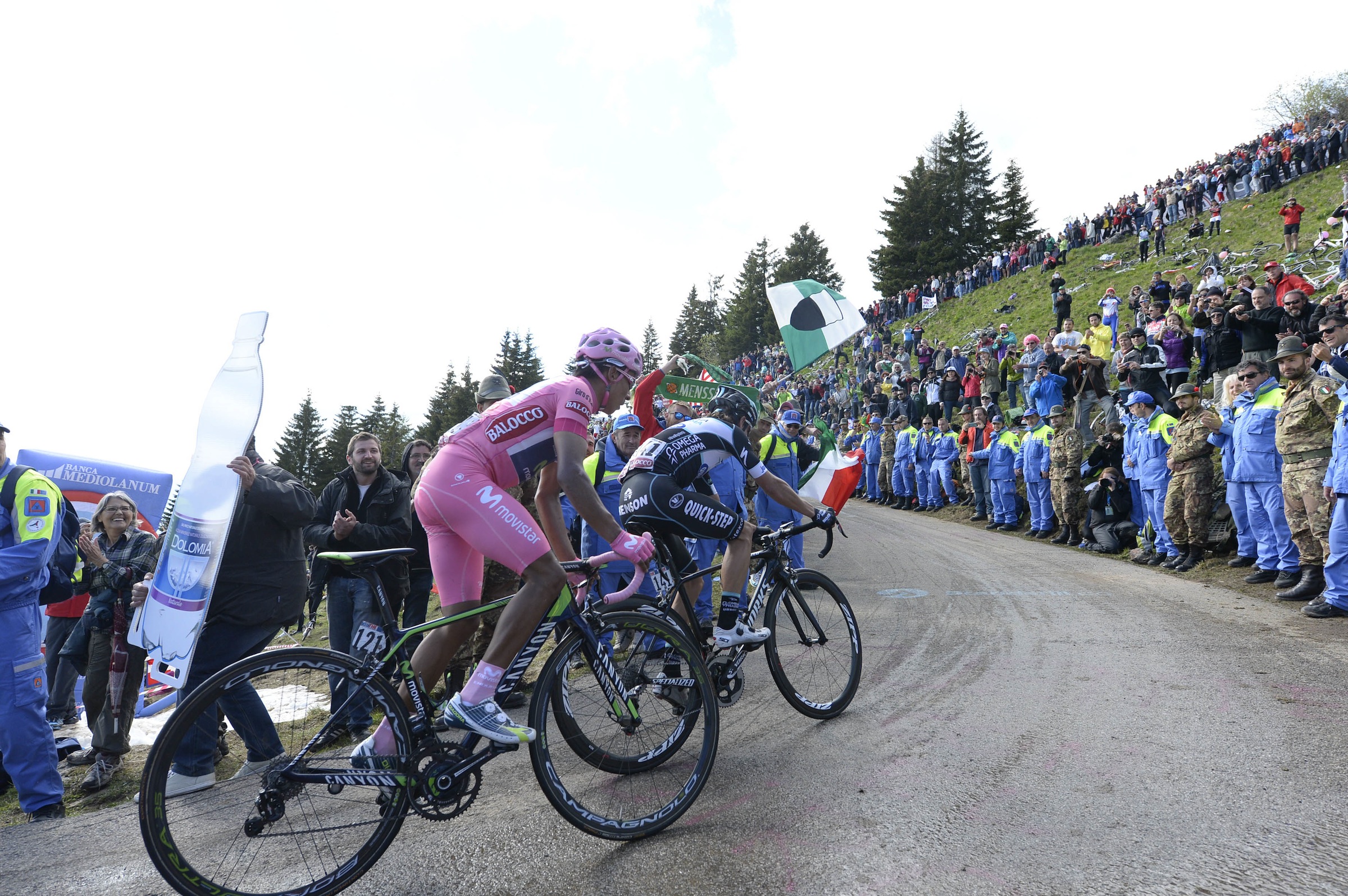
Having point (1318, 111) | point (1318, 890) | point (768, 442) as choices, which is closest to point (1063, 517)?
point (768, 442)

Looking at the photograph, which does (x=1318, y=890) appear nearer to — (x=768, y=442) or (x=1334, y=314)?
(x=768, y=442)

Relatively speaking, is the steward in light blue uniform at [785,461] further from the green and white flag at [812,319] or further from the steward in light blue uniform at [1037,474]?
the steward in light blue uniform at [1037,474]

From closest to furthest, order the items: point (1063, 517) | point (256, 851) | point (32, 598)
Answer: point (256, 851) < point (32, 598) < point (1063, 517)

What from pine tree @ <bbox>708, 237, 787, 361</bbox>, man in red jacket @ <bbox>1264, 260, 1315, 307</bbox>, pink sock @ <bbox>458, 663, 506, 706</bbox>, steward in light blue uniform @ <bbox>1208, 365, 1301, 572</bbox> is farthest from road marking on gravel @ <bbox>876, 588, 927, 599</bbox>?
pine tree @ <bbox>708, 237, 787, 361</bbox>

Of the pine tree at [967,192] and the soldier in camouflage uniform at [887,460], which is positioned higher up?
the pine tree at [967,192]

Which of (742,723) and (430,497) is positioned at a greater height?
(430,497)

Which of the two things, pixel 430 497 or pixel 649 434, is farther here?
pixel 649 434

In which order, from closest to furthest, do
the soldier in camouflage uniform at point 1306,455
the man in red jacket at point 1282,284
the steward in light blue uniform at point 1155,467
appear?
the soldier in camouflage uniform at point 1306,455 < the steward in light blue uniform at point 1155,467 < the man in red jacket at point 1282,284

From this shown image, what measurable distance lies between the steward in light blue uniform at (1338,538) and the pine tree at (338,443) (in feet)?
169

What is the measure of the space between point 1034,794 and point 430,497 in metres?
3.16

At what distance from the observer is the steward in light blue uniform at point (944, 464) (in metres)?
19.6

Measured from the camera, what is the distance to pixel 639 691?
3732mm

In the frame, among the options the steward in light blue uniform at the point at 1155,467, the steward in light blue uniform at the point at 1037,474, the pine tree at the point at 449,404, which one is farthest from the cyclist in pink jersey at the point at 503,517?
the pine tree at the point at 449,404

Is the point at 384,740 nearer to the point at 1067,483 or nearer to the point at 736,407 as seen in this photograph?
the point at 736,407
